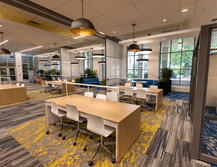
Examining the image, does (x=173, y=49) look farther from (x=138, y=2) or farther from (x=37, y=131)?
(x=37, y=131)

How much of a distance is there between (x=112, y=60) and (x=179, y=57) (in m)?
5.33

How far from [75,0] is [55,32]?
3492mm

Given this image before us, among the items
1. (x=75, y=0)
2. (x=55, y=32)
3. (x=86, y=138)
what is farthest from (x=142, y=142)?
(x=55, y=32)

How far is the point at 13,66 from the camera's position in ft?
45.0

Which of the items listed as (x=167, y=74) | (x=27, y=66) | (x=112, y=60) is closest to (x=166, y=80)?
(x=167, y=74)

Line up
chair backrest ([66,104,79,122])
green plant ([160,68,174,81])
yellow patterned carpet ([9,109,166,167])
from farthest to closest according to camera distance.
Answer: green plant ([160,68,174,81]) < chair backrest ([66,104,79,122]) < yellow patterned carpet ([9,109,166,167])

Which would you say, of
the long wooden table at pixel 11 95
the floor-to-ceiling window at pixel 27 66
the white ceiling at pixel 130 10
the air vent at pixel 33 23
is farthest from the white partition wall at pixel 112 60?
the floor-to-ceiling window at pixel 27 66

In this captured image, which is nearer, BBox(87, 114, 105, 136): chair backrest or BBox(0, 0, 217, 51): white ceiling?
BBox(87, 114, 105, 136): chair backrest

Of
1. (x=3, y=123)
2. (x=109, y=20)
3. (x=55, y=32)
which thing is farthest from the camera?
(x=55, y=32)

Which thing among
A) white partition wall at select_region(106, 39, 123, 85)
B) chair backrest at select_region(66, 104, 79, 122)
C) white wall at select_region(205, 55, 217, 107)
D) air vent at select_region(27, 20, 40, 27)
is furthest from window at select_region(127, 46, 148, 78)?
chair backrest at select_region(66, 104, 79, 122)

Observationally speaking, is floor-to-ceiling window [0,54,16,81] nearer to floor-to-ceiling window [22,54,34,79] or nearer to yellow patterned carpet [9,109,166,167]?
floor-to-ceiling window [22,54,34,79]

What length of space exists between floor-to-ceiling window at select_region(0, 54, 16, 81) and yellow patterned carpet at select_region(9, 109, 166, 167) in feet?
46.6

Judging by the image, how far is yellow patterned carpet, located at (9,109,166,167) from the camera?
6.66ft

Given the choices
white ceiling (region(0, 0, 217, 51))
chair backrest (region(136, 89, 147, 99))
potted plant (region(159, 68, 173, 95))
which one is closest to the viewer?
white ceiling (region(0, 0, 217, 51))
